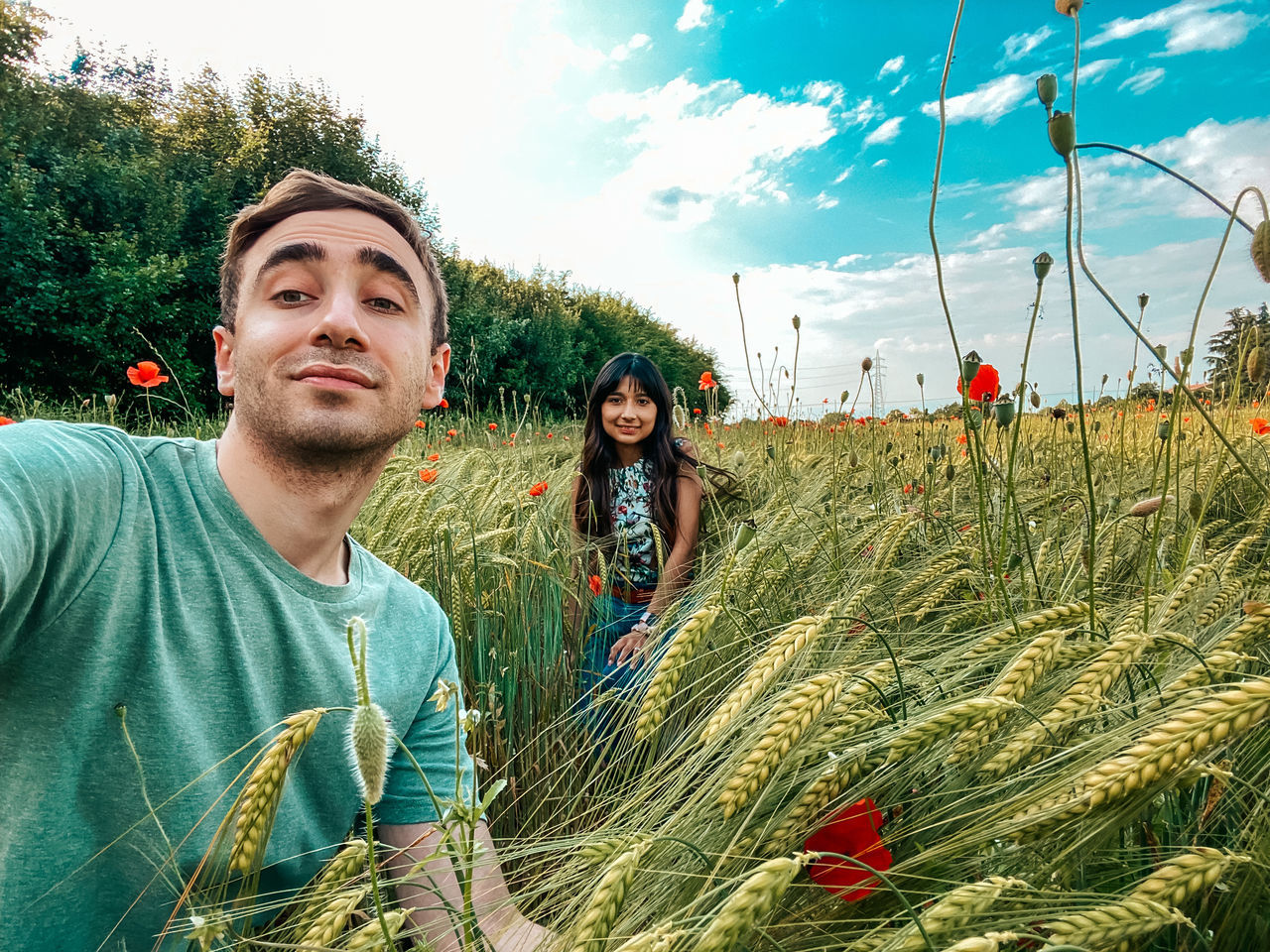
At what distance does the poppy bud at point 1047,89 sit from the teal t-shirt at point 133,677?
1387 millimetres

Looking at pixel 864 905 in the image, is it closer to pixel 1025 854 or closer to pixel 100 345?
pixel 1025 854

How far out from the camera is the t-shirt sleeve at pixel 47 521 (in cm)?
94

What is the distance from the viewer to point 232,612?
1170mm

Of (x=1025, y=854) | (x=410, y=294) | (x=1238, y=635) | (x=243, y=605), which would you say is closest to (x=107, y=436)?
(x=243, y=605)

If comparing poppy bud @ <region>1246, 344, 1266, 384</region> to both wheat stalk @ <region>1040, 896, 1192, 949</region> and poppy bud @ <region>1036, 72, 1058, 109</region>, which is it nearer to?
poppy bud @ <region>1036, 72, 1058, 109</region>

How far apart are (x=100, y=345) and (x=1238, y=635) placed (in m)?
11.2

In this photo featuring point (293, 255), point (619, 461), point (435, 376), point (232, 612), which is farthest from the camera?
point (619, 461)

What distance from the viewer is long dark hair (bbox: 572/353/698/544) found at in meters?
3.43

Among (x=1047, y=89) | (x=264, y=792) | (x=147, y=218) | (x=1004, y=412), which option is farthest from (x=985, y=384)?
(x=147, y=218)

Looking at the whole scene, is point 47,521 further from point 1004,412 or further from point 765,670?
point 1004,412

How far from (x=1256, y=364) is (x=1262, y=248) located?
244 mm

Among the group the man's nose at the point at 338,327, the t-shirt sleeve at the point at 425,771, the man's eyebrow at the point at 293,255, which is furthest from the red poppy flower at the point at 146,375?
the t-shirt sleeve at the point at 425,771

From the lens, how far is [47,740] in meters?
1.01

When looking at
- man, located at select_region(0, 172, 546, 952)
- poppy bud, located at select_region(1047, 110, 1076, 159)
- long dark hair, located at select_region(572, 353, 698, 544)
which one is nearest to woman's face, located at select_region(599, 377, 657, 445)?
long dark hair, located at select_region(572, 353, 698, 544)
